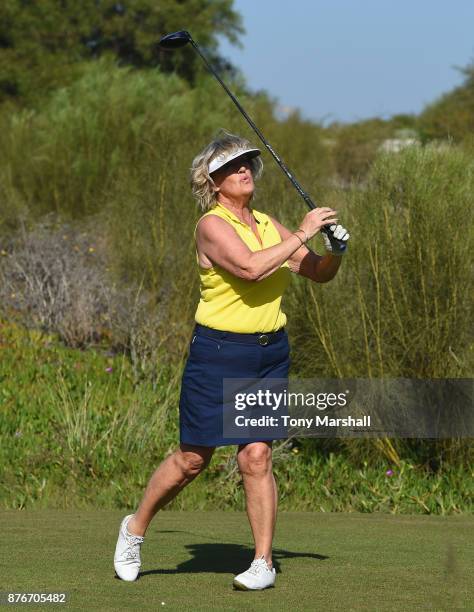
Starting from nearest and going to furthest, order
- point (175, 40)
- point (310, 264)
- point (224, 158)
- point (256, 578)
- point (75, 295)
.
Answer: point (256, 578), point (224, 158), point (310, 264), point (175, 40), point (75, 295)

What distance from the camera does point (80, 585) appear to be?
5.39 meters

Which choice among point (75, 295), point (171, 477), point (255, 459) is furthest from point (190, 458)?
point (75, 295)

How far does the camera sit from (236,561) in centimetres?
608

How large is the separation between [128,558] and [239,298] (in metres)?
1.15

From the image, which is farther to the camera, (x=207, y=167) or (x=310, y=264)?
(x=310, y=264)

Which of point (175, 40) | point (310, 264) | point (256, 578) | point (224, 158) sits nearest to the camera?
point (256, 578)

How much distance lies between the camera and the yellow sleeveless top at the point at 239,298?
5402 mm

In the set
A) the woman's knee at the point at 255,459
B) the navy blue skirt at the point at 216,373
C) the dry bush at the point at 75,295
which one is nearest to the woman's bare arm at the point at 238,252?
the navy blue skirt at the point at 216,373

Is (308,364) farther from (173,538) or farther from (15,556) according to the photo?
(15,556)

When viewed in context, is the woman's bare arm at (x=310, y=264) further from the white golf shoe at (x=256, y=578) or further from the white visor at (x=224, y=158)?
the white golf shoe at (x=256, y=578)

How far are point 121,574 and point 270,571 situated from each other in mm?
634

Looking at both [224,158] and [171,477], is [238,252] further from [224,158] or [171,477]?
[171,477]

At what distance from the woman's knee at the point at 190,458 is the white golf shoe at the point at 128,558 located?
14.2 inches

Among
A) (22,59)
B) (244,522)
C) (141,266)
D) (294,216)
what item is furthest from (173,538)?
(22,59)
